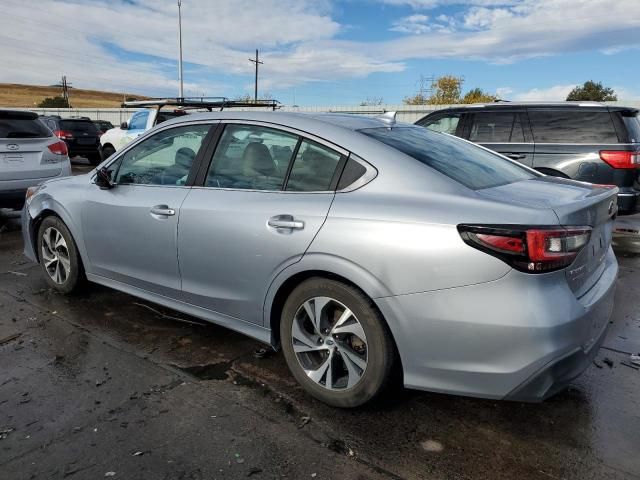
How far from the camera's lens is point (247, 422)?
106 inches

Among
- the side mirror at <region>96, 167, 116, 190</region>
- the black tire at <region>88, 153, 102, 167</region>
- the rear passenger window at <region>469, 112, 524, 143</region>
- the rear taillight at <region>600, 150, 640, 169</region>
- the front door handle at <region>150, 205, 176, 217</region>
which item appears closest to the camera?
the front door handle at <region>150, 205, 176, 217</region>

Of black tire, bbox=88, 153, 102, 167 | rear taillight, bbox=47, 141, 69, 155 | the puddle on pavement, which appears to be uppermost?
rear taillight, bbox=47, 141, 69, 155

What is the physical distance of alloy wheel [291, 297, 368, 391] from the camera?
2680mm

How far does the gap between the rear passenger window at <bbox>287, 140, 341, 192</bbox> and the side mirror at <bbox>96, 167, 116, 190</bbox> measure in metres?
1.72

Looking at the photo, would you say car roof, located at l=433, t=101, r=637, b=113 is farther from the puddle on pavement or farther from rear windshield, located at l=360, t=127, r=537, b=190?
the puddle on pavement

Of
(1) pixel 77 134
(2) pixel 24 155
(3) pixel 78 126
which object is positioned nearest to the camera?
(2) pixel 24 155

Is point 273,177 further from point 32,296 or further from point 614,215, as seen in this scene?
point 32,296

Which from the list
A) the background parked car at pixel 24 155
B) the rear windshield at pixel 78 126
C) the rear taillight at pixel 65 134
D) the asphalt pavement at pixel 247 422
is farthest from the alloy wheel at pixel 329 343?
the rear windshield at pixel 78 126

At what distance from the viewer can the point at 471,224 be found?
2287mm

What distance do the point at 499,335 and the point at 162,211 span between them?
2280mm

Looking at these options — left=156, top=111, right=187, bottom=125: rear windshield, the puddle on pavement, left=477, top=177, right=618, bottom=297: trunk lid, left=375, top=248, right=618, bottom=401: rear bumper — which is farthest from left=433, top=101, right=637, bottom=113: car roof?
left=156, top=111, right=187, bottom=125: rear windshield

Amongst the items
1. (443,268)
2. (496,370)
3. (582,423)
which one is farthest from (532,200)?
(582,423)

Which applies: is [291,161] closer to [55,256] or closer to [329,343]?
[329,343]

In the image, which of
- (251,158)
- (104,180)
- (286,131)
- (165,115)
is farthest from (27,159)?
(286,131)
